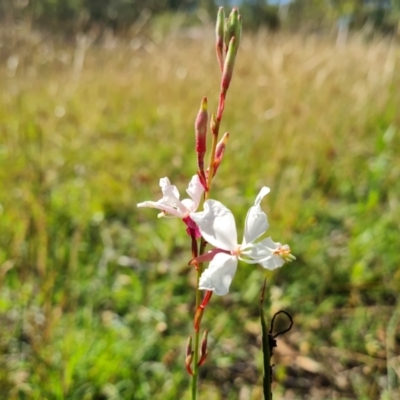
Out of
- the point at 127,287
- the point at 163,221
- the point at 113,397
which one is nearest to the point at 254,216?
the point at 113,397

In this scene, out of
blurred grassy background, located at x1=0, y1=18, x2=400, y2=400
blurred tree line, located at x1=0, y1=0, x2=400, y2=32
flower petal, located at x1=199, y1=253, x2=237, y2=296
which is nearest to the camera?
flower petal, located at x1=199, y1=253, x2=237, y2=296

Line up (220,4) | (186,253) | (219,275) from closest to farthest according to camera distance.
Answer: (219,275), (186,253), (220,4)

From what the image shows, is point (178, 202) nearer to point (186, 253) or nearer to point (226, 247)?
point (226, 247)

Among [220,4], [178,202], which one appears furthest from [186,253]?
[220,4]

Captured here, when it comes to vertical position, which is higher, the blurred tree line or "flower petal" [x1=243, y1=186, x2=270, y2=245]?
the blurred tree line

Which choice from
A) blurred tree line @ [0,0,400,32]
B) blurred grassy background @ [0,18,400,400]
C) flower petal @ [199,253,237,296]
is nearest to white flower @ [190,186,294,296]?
flower petal @ [199,253,237,296]

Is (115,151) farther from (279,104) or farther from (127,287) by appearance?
(127,287)

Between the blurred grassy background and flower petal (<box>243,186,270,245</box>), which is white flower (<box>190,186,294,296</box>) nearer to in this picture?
flower petal (<box>243,186,270,245</box>)
